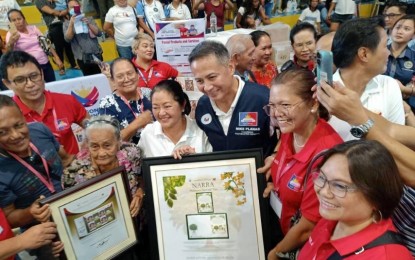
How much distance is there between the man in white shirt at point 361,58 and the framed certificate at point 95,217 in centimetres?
125

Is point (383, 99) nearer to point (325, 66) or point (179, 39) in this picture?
point (325, 66)

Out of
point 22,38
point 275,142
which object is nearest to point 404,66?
point 275,142

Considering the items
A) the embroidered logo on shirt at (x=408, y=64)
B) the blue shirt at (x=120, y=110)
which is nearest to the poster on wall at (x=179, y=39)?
the blue shirt at (x=120, y=110)

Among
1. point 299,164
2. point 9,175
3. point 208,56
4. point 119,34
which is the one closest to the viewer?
point 299,164

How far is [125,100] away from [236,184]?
1520 mm

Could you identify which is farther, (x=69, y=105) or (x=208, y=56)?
(x=69, y=105)

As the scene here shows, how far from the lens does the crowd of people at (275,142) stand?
1.23 meters

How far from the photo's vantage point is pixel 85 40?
5.79 m

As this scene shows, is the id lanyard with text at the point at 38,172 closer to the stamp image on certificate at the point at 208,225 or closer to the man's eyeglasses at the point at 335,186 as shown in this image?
the stamp image on certificate at the point at 208,225

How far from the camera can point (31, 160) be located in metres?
1.95

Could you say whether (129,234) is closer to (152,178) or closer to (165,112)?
(152,178)

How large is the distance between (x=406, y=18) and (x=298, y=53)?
1.38 meters

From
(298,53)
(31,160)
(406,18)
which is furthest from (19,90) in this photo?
(406,18)

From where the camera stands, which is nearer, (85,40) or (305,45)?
(305,45)
